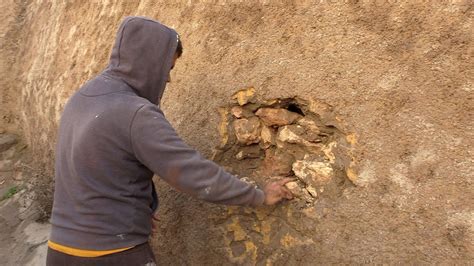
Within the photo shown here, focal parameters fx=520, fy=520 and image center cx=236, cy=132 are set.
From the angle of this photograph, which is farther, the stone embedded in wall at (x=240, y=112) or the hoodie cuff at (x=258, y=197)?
the stone embedded in wall at (x=240, y=112)

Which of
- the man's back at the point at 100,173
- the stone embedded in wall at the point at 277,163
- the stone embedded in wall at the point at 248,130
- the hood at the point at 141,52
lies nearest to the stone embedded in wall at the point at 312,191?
the stone embedded in wall at the point at 277,163

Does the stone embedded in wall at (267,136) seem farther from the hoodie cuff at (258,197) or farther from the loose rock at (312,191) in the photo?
the hoodie cuff at (258,197)

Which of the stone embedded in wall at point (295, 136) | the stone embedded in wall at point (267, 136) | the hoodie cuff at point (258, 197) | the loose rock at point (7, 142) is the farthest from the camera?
the loose rock at point (7, 142)

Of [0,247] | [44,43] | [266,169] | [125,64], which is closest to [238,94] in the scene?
[266,169]

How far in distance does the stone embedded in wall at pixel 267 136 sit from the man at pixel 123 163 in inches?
17.7

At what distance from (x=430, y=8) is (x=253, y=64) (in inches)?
33.2

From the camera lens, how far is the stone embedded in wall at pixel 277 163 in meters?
2.46

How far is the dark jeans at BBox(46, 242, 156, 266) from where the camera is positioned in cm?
199

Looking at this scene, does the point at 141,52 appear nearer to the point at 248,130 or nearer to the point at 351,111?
the point at 248,130

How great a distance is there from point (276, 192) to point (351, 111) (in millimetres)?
483

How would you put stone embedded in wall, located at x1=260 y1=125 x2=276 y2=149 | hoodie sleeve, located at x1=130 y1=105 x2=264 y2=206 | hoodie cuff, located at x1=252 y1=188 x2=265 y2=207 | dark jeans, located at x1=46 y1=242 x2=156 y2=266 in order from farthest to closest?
stone embedded in wall, located at x1=260 y1=125 x2=276 y2=149 → hoodie cuff, located at x1=252 y1=188 x2=265 y2=207 → dark jeans, located at x1=46 y1=242 x2=156 y2=266 → hoodie sleeve, located at x1=130 y1=105 x2=264 y2=206

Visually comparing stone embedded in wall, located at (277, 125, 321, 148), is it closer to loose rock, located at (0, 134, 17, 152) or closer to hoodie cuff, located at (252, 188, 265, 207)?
Answer: hoodie cuff, located at (252, 188, 265, 207)

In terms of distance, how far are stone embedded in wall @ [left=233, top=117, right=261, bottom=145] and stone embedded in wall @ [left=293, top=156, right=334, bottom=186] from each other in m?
0.25

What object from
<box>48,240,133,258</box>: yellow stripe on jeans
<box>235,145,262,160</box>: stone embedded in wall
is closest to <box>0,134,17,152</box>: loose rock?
<box>235,145,262,160</box>: stone embedded in wall
